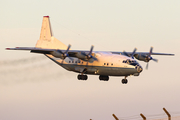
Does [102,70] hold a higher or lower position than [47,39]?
lower

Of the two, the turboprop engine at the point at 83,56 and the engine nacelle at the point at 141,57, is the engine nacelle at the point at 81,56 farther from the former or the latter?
the engine nacelle at the point at 141,57

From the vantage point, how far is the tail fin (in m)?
56.7

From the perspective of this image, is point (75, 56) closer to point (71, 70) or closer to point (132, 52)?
point (71, 70)

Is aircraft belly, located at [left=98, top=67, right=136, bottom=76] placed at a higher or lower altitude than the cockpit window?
lower

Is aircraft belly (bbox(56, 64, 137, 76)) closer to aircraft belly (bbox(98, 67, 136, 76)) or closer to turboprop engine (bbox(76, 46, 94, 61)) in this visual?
aircraft belly (bbox(98, 67, 136, 76))

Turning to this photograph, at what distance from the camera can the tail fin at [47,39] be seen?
56.7m

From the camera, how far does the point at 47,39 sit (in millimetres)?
57594

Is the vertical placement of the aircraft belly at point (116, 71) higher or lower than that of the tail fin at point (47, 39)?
lower

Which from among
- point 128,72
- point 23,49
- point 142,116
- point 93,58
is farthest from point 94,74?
point 142,116

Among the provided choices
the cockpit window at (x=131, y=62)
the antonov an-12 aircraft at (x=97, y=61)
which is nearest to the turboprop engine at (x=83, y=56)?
the antonov an-12 aircraft at (x=97, y=61)

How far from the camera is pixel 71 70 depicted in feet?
172

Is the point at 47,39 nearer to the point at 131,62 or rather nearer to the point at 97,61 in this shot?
the point at 97,61

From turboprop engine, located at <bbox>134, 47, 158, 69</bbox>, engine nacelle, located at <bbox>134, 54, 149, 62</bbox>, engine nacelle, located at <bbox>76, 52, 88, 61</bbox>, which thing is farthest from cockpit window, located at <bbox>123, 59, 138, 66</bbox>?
engine nacelle, located at <bbox>76, 52, 88, 61</bbox>

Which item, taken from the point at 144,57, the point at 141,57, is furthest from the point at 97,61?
the point at 144,57
